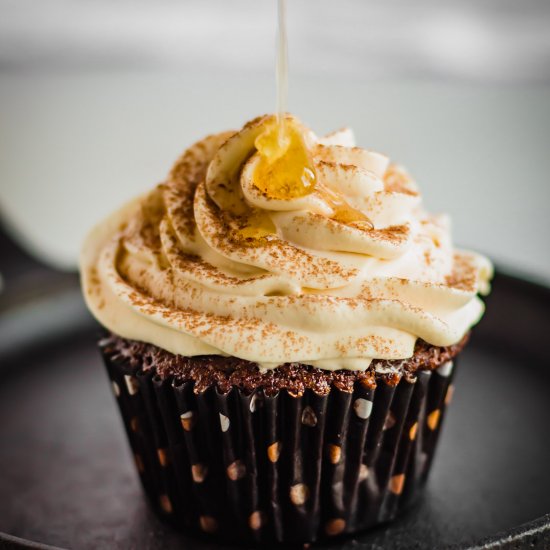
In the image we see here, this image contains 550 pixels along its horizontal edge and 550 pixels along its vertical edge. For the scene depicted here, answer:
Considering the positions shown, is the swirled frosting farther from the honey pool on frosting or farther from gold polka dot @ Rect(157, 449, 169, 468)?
gold polka dot @ Rect(157, 449, 169, 468)

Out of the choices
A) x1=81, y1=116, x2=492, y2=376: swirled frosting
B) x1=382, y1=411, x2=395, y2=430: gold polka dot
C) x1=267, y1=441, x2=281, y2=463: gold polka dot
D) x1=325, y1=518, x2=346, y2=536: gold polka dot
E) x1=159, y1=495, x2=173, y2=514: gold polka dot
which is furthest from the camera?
x1=159, y1=495, x2=173, y2=514: gold polka dot

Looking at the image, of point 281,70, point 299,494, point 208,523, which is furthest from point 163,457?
point 281,70

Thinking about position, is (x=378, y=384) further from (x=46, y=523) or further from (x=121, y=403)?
(x=46, y=523)

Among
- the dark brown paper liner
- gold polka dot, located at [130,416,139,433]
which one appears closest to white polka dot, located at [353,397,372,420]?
the dark brown paper liner

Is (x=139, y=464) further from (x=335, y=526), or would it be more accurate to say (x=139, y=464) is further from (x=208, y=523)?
(x=335, y=526)

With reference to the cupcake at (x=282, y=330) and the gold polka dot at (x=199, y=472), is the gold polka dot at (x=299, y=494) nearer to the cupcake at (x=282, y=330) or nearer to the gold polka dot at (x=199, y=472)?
the cupcake at (x=282, y=330)

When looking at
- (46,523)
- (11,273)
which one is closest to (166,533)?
(46,523)

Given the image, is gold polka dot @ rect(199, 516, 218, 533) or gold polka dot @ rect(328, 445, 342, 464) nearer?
Answer: gold polka dot @ rect(328, 445, 342, 464)

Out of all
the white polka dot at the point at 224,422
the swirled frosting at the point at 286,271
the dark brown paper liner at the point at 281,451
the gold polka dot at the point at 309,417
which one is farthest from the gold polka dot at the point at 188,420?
the gold polka dot at the point at 309,417
